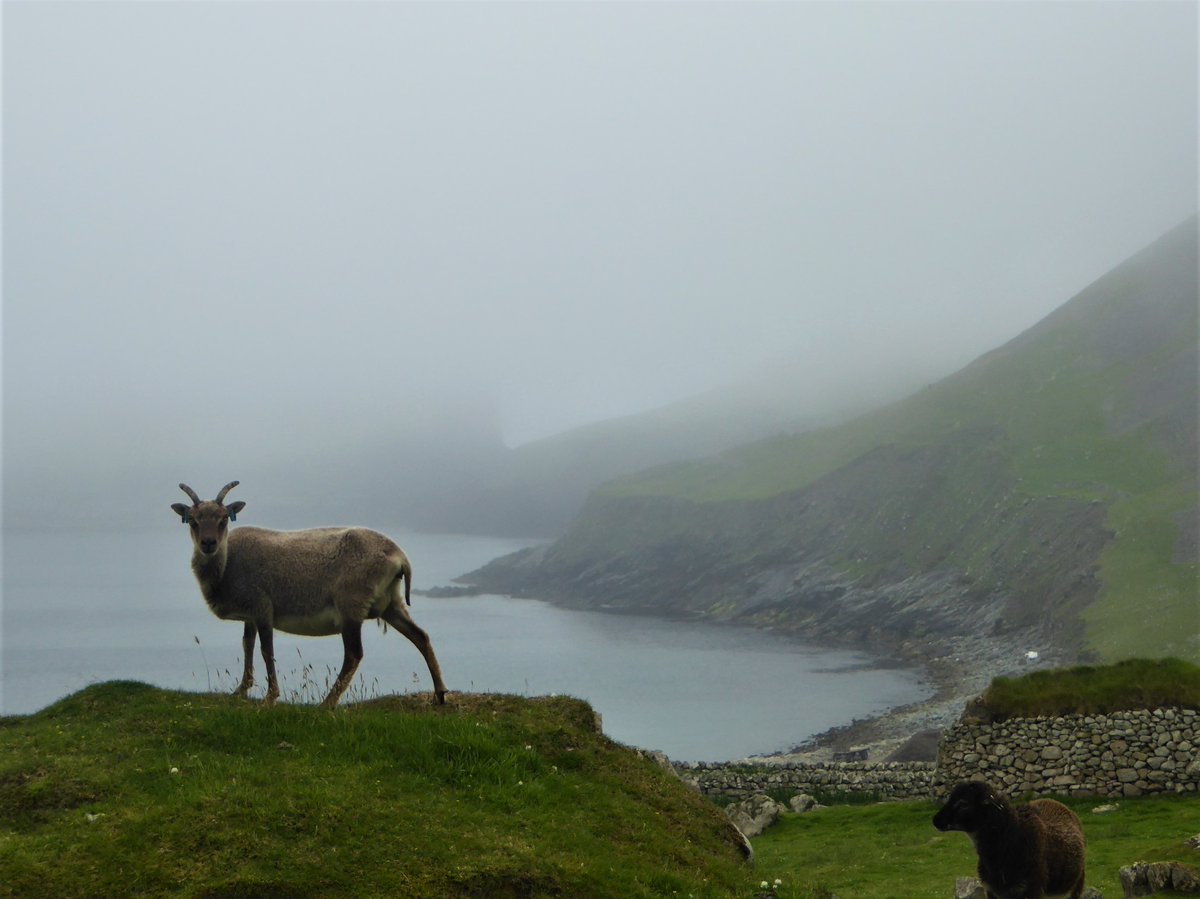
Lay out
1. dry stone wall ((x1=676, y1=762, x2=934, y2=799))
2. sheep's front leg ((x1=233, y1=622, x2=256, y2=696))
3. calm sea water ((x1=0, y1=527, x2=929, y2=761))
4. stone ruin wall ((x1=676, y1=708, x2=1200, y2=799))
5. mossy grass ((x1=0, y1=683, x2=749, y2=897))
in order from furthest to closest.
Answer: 1. calm sea water ((x1=0, y1=527, x2=929, y2=761))
2. dry stone wall ((x1=676, y1=762, x2=934, y2=799))
3. stone ruin wall ((x1=676, y1=708, x2=1200, y2=799))
4. sheep's front leg ((x1=233, y1=622, x2=256, y2=696))
5. mossy grass ((x1=0, y1=683, x2=749, y2=897))

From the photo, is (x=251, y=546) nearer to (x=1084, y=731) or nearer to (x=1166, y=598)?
(x=1084, y=731)

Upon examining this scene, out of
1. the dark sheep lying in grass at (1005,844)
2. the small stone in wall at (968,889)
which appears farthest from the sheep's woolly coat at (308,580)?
the small stone in wall at (968,889)

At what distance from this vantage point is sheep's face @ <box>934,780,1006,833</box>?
12.9 metres

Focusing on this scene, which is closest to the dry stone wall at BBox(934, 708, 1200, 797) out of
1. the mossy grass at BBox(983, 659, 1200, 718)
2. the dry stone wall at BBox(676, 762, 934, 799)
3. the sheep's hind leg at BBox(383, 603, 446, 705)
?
the mossy grass at BBox(983, 659, 1200, 718)

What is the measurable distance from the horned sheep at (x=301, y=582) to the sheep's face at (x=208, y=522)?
0.02 meters

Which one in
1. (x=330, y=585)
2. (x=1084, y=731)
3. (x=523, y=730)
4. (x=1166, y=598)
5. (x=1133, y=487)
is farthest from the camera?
(x=1133, y=487)

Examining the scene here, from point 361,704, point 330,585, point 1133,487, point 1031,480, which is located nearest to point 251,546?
point 330,585

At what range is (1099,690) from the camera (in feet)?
103

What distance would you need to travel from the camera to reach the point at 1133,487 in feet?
534

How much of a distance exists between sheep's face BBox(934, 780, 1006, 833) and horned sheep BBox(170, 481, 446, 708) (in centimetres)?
862

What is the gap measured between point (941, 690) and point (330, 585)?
128825 millimetres

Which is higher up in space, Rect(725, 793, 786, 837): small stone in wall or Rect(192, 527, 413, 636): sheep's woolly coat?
Rect(192, 527, 413, 636): sheep's woolly coat

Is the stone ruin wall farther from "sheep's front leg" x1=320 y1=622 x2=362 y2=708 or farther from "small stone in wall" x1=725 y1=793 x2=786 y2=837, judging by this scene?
"sheep's front leg" x1=320 y1=622 x2=362 y2=708

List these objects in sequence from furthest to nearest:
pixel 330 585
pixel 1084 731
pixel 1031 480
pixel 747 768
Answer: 1. pixel 1031 480
2. pixel 747 768
3. pixel 1084 731
4. pixel 330 585
